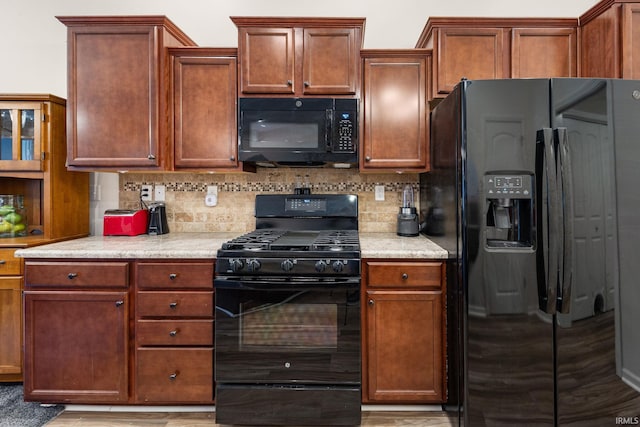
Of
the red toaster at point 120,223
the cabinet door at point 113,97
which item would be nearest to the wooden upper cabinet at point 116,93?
the cabinet door at point 113,97

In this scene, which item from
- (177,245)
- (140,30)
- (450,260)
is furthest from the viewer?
(140,30)

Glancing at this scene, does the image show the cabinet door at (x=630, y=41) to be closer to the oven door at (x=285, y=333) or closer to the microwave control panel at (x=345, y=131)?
the microwave control panel at (x=345, y=131)

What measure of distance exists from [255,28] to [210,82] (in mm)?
428

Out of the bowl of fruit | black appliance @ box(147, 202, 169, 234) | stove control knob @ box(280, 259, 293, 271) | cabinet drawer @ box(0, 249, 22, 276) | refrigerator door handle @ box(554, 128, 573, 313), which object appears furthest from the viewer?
black appliance @ box(147, 202, 169, 234)

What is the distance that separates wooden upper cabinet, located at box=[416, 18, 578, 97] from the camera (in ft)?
7.18

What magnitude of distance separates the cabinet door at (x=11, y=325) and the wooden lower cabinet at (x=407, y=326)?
6.68 ft

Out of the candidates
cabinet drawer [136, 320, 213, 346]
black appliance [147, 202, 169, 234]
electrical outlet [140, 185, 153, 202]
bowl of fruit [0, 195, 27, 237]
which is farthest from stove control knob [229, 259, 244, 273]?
bowl of fruit [0, 195, 27, 237]

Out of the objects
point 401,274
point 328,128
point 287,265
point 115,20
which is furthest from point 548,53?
point 115,20

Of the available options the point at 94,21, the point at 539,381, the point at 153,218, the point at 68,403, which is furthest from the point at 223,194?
the point at 539,381

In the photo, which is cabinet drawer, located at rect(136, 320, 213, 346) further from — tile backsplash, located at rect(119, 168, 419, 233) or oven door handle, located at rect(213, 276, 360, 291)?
tile backsplash, located at rect(119, 168, 419, 233)

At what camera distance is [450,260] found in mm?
1895

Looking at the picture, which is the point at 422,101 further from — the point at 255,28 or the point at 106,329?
the point at 106,329

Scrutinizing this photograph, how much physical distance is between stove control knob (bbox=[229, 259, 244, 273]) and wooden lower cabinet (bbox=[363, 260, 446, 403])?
0.64 meters

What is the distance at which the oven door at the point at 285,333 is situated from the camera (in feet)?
6.16
